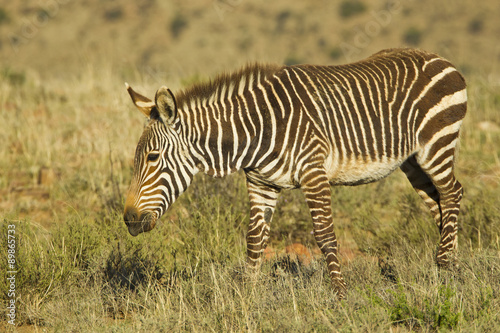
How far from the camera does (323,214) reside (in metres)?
4.89

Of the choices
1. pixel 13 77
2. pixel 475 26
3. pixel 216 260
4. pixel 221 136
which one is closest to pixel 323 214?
pixel 221 136

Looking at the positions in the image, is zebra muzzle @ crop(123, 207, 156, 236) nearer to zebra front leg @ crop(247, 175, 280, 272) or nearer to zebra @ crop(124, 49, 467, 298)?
zebra @ crop(124, 49, 467, 298)

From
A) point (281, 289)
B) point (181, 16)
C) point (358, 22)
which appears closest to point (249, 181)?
point (281, 289)

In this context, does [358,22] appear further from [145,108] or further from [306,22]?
[145,108]

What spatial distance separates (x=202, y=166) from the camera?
4.95 meters

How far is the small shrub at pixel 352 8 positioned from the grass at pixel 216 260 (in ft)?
103

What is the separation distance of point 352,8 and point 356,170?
36.9 m

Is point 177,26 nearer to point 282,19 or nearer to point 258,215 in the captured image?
point 282,19

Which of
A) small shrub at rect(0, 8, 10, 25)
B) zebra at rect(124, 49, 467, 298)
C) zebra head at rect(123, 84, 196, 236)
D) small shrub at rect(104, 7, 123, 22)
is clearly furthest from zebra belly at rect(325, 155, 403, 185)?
small shrub at rect(0, 8, 10, 25)

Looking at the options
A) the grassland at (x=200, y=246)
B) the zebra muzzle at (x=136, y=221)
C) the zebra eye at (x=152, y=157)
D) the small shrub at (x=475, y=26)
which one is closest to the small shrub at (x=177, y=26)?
the small shrub at (x=475, y=26)

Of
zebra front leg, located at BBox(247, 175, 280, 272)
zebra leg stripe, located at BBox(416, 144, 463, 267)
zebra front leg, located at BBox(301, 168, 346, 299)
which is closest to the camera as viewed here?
zebra front leg, located at BBox(301, 168, 346, 299)

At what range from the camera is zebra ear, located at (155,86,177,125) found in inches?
178

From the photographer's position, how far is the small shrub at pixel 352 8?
39.5 m

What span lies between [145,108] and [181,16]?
3898 centimetres
